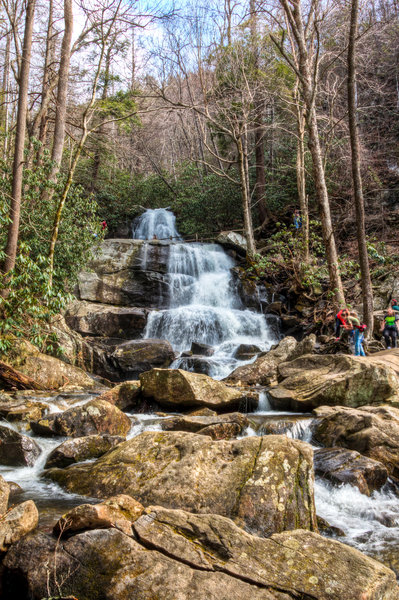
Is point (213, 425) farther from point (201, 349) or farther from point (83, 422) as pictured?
point (201, 349)

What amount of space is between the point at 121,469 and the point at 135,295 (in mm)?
12983

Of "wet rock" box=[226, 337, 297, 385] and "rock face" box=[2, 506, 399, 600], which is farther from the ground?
"rock face" box=[2, 506, 399, 600]

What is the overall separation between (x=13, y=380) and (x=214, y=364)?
552 cm

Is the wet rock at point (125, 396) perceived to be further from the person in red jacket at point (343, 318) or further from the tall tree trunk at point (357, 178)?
the tall tree trunk at point (357, 178)

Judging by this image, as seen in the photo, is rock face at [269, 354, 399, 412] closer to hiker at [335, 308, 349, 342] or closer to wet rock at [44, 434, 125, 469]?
hiker at [335, 308, 349, 342]

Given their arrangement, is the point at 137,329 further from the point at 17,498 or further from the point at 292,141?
the point at 292,141

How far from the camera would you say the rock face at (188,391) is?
315 inches

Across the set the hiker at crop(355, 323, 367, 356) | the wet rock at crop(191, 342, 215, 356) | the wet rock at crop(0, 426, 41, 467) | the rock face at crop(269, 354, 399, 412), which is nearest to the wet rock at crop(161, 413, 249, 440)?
the rock face at crop(269, 354, 399, 412)

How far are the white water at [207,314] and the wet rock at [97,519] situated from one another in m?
8.94

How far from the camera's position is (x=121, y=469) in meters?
4.57

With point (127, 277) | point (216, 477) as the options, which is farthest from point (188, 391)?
point (127, 277)

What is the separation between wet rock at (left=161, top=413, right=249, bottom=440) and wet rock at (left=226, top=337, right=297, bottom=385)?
3807mm

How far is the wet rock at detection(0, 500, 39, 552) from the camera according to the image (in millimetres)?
2916

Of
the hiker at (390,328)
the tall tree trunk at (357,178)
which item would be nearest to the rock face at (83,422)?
the tall tree trunk at (357,178)
